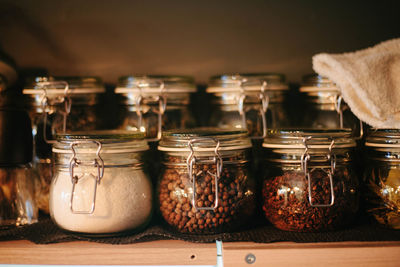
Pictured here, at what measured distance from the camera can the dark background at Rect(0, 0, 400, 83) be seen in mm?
838

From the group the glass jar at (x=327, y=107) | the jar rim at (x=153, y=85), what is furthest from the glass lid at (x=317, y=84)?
the jar rim at (x=153, y=85)

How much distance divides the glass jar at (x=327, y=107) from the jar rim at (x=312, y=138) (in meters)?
0.10

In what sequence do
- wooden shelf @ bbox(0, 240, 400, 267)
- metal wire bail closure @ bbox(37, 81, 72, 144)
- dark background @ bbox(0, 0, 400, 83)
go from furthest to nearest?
dark background @ bbox(0, 0, 400, 83) → metal wire bail closure @ bbox(37, 81, 72, 144) → wooden shelf @ bbox(0, 240, 400, 267)

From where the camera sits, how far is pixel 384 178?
0.64 metres

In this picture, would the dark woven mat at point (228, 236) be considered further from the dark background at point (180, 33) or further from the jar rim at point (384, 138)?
the dark background at point (180, 33)

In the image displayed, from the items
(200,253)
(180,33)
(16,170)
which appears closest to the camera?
(200,253)

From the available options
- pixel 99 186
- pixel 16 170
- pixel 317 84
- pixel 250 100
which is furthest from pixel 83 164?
pixel 317 84

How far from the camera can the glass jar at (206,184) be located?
1.95ft

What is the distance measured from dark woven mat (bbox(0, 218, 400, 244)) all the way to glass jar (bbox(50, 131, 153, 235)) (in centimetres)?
2

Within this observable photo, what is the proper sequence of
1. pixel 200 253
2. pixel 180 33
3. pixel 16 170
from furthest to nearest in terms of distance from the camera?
1. pixel 180 33
2. pixel 16 170
3. pixel 200 253

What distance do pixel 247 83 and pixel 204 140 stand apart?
18cm

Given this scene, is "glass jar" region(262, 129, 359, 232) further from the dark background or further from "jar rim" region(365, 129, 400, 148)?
the dark background

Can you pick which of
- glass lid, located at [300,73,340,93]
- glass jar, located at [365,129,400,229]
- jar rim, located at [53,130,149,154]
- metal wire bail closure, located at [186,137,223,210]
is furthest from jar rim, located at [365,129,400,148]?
jar rim, located at [53,130,149,154]

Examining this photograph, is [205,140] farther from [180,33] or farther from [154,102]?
[180,33]
